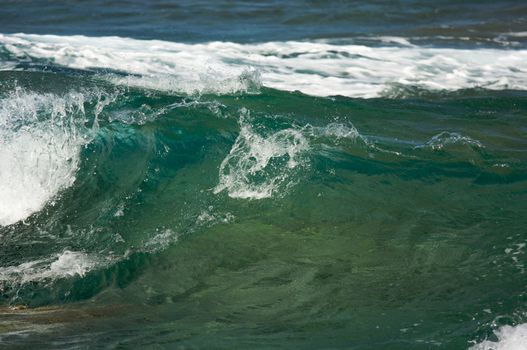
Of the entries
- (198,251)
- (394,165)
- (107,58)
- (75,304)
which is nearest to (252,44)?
(107,58)

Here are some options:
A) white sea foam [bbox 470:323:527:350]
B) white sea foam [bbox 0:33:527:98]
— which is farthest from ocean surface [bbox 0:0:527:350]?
white sea foam [bbox 0:33:527:98]

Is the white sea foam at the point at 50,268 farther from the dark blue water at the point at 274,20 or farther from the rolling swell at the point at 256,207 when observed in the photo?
the dark blue water at the point at 274,20

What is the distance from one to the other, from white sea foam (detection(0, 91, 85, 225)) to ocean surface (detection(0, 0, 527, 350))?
20mm

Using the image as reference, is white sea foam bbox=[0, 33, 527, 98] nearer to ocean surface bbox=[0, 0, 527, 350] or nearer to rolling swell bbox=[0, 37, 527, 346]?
ocean surface bbox=[0, 0, 527, 350]

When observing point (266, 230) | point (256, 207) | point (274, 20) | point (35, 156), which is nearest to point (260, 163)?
point (256, 207)

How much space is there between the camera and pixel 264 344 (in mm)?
5148

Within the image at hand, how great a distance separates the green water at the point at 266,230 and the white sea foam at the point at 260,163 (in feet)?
0.05

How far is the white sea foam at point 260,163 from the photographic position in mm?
7777

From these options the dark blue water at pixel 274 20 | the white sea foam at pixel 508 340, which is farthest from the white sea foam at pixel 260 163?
the dark blue water at pixel 274 20

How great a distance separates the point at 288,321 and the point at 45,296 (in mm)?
1913

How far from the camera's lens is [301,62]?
1433 centimetres

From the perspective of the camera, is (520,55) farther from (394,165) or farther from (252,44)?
(394,165)

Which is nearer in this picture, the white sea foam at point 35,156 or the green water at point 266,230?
the green water at point 266,230

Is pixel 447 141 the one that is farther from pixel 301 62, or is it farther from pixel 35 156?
pixel 301 62
